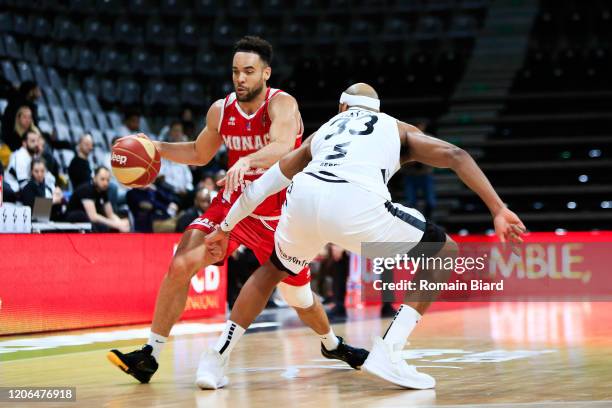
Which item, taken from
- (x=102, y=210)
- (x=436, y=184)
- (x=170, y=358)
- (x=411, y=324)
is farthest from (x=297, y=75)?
(x=411, y=324)

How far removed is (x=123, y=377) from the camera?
20.0 ft

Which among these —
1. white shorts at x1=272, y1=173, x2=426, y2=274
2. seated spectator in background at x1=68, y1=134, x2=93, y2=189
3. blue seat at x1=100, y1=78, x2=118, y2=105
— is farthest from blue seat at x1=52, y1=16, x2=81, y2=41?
white shorts at x1=272, y1=173, x2=426, y2=274

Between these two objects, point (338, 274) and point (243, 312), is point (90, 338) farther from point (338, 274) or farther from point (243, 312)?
point (338, 274)

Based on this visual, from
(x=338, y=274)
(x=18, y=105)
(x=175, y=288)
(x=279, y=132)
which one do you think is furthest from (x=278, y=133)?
(x=18, y=105)

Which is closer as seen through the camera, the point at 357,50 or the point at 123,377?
the point at 123,377

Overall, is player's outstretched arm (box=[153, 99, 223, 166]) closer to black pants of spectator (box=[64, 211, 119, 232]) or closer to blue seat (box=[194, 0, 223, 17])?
black pants of spectator (box=[64, 211, 119, 232])

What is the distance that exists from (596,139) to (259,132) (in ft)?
44.1

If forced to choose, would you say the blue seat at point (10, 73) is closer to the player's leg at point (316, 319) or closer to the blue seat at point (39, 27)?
the blue seat at point (39, 27)

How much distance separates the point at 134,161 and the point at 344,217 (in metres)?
1.56

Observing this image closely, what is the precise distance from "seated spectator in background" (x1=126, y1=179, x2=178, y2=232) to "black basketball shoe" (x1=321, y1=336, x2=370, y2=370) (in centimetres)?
580

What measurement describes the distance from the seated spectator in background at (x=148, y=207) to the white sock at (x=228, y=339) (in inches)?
256

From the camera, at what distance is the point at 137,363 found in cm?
574

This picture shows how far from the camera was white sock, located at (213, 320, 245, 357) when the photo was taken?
5605 millimetres

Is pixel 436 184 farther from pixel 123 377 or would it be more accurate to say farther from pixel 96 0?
pixel 123 377
